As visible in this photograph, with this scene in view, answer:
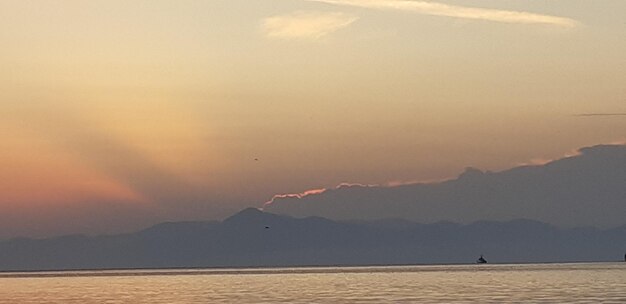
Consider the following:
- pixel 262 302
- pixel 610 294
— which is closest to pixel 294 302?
pixel 262 302

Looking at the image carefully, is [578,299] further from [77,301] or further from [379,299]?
[77,301]

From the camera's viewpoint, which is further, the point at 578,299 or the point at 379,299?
the point at 379,299

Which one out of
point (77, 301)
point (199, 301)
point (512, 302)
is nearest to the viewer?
point (512, 302)

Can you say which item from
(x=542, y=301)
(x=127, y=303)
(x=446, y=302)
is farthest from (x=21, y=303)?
(x=542, y=301)

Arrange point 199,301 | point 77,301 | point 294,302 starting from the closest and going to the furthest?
1. point 294,302
2. point 199,301
3. point 77,301

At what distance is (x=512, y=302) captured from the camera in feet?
299

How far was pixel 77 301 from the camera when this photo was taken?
113250mm

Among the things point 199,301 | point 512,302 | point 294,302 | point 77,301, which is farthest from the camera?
point 77,301

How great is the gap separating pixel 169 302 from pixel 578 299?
35.1 metres

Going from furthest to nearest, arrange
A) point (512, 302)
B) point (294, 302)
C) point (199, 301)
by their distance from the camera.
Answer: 1. point (199, 301)
2. point (294, 302)
3. point (512, 302)

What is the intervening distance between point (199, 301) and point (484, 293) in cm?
2535

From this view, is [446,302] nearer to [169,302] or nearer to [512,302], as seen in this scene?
[512,302]

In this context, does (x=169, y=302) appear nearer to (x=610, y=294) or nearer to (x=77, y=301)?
(x=77, y=301)

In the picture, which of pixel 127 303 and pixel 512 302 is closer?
pixel 512 302
